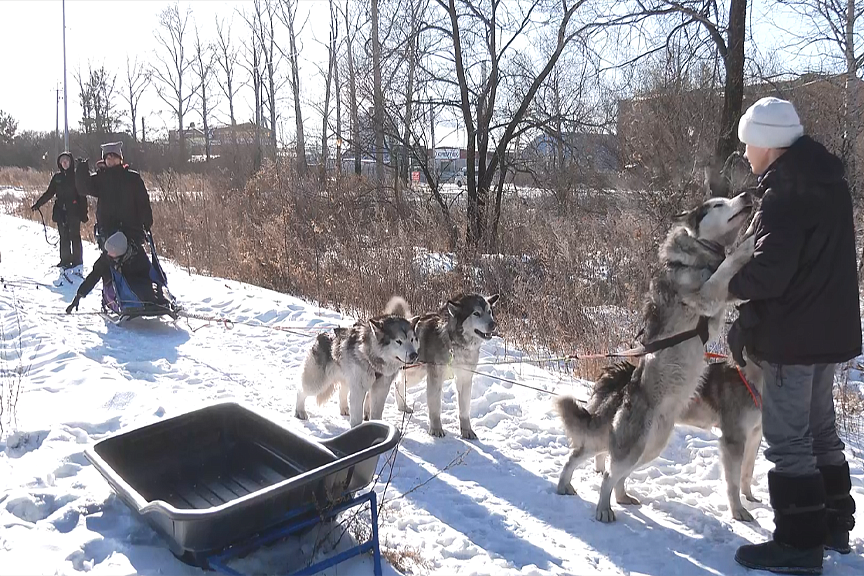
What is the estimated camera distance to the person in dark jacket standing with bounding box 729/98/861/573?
321 centimetres

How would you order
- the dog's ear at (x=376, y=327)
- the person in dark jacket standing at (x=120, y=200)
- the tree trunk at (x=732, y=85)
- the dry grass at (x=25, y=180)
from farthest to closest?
the dry grass at (x=25, y=180) → the tree trunk at (x=732, y=85) → the person in dark jacket standing at (x=120, y=200) → the dog's ear at (x=376, y=327)

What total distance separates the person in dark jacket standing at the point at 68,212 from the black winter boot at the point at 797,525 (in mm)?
12296

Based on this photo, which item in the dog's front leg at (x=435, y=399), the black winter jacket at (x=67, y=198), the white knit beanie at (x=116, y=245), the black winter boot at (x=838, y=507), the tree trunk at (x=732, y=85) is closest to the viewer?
the black winter boot at (x=838, y=507)

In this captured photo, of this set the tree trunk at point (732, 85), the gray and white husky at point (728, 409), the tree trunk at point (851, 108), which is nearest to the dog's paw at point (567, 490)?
the gray and white husky at point (728, 409)

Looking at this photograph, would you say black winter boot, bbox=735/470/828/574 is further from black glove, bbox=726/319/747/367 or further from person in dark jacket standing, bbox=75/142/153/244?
person in dark jacket standing, bbox=75/142/153/244

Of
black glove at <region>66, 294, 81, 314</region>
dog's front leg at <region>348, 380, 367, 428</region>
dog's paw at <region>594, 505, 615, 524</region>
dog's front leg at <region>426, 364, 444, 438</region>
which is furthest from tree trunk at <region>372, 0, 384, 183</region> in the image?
dog's paw at <region>594, 505, 615, 524</region>

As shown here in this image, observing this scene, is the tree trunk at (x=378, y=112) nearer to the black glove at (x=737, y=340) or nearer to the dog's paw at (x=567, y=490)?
the dog's paw at (x=567, y=490)

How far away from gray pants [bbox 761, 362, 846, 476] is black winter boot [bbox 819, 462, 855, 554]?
283 mm

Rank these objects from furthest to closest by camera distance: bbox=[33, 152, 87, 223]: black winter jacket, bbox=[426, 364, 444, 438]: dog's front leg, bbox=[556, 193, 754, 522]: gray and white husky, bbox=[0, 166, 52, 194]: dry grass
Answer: bbox=[0, 166, 52, 194]: dry grass
bbox=[33, 152, 87, 223]: black winter jacket
bbox=[426, 364, 444, 438]: dog's front leg
bbox=[556, 193, 754, 522]: gray and white husky

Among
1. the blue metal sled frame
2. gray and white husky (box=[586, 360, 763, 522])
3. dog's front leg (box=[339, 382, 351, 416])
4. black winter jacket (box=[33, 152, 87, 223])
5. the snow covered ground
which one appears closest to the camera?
the blue metal sled frame

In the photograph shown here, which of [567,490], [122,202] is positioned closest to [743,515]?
[567,490]

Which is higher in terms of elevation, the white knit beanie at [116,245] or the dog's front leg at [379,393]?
the white knit beanie at [116,245]

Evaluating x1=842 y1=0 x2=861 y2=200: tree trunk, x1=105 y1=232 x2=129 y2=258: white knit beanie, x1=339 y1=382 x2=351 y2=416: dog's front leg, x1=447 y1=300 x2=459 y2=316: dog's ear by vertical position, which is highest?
x1=842 y1=0 x2=861 y2=200: tree trunk

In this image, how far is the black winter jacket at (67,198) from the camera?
497 inches
